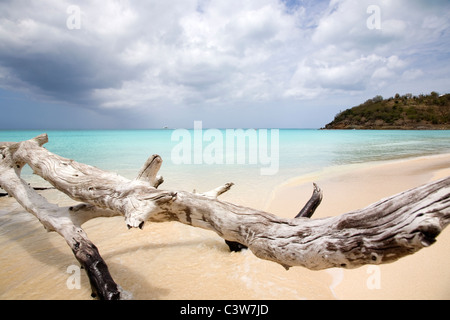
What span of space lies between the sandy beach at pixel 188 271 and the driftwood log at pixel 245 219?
18.2 inches

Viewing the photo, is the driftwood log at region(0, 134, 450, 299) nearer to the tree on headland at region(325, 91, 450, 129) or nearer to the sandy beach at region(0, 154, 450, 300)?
the sandy beach at region(0, 154, 450, 300)

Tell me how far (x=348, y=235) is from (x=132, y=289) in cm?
237

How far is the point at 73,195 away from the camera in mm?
3049

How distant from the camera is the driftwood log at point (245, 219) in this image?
1362 mm

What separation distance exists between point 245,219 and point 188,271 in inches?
57.9

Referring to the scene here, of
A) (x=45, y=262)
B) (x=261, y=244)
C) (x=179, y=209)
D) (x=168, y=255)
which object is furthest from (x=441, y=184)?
(x=45, y=262)

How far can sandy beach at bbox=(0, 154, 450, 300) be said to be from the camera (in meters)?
2.61

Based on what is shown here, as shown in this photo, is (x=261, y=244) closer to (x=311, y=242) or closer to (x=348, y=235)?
(x=311, y=242)

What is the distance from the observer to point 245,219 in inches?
83.2
